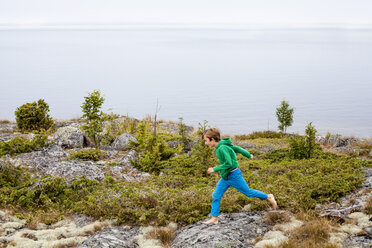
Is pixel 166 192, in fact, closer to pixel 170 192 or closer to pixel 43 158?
pixel 170 192

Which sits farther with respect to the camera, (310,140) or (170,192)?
(310,140)

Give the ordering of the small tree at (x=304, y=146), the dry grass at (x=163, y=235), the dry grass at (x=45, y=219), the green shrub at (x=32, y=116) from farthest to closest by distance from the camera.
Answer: the green shrub at (x=32, y=116), the small tree at (x=304, y=146), the dry grass at (x=45, y=219), the dry grass at (x=163, y=235)

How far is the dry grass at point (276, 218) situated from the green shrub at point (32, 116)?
18910mm

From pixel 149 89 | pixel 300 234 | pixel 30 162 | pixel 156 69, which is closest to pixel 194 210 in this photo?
pixel 300 234

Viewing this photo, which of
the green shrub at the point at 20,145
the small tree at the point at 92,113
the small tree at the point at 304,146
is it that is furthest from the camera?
the small tree at the point at 92,113

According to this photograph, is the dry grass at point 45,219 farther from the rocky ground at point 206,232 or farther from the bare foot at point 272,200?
the bare foot at point 272,200

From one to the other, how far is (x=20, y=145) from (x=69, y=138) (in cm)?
275

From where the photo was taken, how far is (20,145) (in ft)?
53.5

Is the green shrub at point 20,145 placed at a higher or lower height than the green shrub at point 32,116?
lower

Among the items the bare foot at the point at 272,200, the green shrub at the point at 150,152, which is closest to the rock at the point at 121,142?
the green shrub at the point at 150,152

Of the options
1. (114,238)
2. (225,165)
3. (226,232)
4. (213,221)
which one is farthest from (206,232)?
(114,238)

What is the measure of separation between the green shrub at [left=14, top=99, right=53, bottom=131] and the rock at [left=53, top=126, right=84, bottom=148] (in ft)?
17.1

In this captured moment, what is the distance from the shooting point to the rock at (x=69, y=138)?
1845 centimetres

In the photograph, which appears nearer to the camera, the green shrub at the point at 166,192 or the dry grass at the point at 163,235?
the dry grass at the point at 163,235
